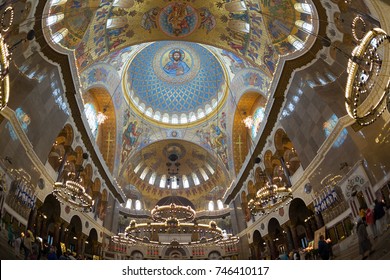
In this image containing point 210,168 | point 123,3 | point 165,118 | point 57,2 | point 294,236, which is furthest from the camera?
point 210,168

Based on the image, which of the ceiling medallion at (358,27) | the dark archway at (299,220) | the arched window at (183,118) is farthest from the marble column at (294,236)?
the arched window at (183,118)

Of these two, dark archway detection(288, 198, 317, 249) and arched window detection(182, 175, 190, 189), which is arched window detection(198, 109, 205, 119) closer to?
arched window detection(182, 175, 190, 189)

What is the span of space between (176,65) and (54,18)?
43.8ft

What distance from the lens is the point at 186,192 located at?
28047 millimetres

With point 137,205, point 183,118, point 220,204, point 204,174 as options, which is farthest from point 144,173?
point 220,204

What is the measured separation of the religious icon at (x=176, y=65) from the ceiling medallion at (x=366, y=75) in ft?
53.3

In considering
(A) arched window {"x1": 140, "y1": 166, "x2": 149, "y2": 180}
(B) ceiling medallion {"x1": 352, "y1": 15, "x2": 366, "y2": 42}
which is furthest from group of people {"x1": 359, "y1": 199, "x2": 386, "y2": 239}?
(A) arched window {"x1": 140, "y1": 166, "x2": 149, "y2": 180}

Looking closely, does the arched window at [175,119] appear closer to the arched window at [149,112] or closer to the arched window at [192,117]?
the arched window at [192,117]

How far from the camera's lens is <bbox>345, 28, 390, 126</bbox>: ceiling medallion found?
22.5ft

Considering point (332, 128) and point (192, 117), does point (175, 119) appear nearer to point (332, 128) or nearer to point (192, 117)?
point (192, 117)

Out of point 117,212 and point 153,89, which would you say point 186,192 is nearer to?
point 117,212

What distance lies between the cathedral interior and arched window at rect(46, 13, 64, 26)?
0.10 meters

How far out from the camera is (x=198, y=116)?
83.6ft

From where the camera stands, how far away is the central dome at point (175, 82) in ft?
75.2
